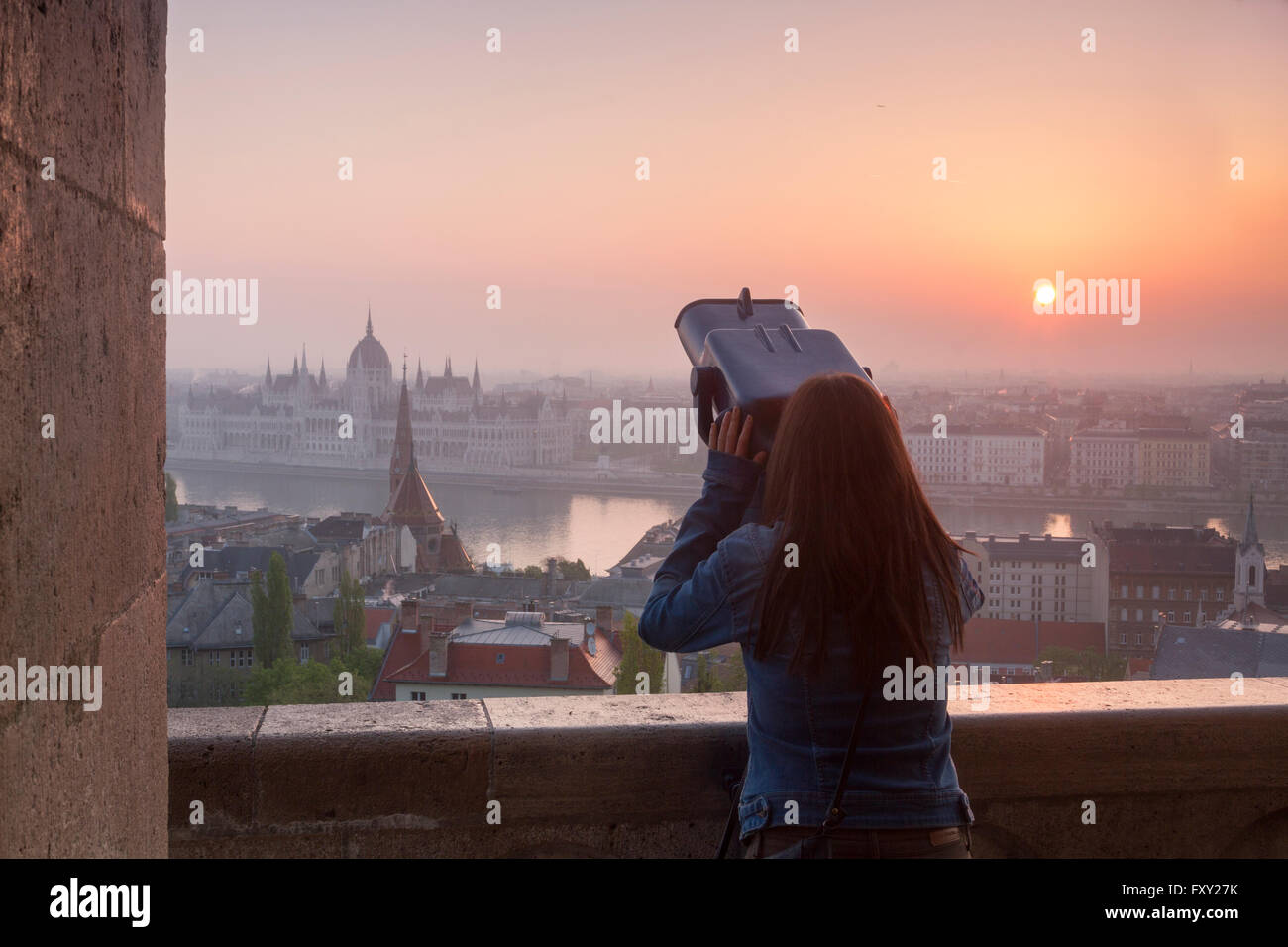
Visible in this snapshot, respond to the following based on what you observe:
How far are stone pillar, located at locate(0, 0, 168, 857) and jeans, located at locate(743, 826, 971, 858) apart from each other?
0.55 meters

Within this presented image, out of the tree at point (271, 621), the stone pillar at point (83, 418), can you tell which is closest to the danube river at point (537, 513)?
the tree at point (271, 621)

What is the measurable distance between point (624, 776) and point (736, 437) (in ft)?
2.16

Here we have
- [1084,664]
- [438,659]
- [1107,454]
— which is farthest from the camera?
[1107,454]

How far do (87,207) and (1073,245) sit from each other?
9024 millimetres

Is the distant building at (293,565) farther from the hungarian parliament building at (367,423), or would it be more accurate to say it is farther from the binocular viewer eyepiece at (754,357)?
the binocular viewer eyepiece at (754,357)

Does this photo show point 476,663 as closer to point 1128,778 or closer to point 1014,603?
point 1014,603

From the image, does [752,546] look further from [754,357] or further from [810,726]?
[754,357]

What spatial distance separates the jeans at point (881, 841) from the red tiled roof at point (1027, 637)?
674cm

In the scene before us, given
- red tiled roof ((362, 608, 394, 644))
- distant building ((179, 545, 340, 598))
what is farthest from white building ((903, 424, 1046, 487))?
distant building ((179, 545, 340, 598))

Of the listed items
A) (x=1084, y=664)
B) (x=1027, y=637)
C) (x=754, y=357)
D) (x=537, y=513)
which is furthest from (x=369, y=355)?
(x=754, y=357)

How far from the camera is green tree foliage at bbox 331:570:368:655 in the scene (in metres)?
9.05

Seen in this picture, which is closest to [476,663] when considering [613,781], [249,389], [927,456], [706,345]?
[927,456]

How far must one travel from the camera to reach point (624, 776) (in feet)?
5.27

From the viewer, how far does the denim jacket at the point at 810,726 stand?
38.5 inches
